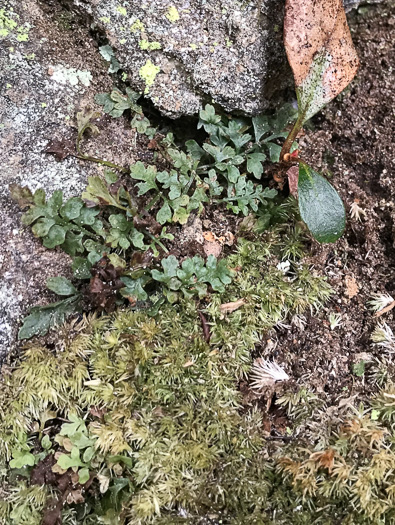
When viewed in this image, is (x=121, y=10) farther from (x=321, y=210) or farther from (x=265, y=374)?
(x=265, y=374)

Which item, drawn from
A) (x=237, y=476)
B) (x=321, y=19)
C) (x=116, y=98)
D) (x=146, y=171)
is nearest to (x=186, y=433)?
(x=237, y=476)

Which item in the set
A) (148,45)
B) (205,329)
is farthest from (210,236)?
(148,45)

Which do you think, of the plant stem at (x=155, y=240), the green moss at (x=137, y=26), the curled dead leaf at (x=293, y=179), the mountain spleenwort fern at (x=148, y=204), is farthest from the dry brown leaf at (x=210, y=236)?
the green moss at (x=137, y=26)

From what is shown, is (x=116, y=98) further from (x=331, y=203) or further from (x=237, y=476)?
(x=237, y=476)

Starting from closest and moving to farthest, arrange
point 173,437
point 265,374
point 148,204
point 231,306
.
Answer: point 173,437 < point 265,374 < point 231,306 < point 148,204

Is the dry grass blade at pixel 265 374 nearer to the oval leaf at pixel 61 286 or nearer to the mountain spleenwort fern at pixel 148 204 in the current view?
the mountain spleenwort fern at pixel 148 204

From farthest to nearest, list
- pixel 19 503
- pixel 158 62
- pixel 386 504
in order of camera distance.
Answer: pixel 158 62
pixel 19 503
pixel 386 504

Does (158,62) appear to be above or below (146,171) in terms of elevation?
above
